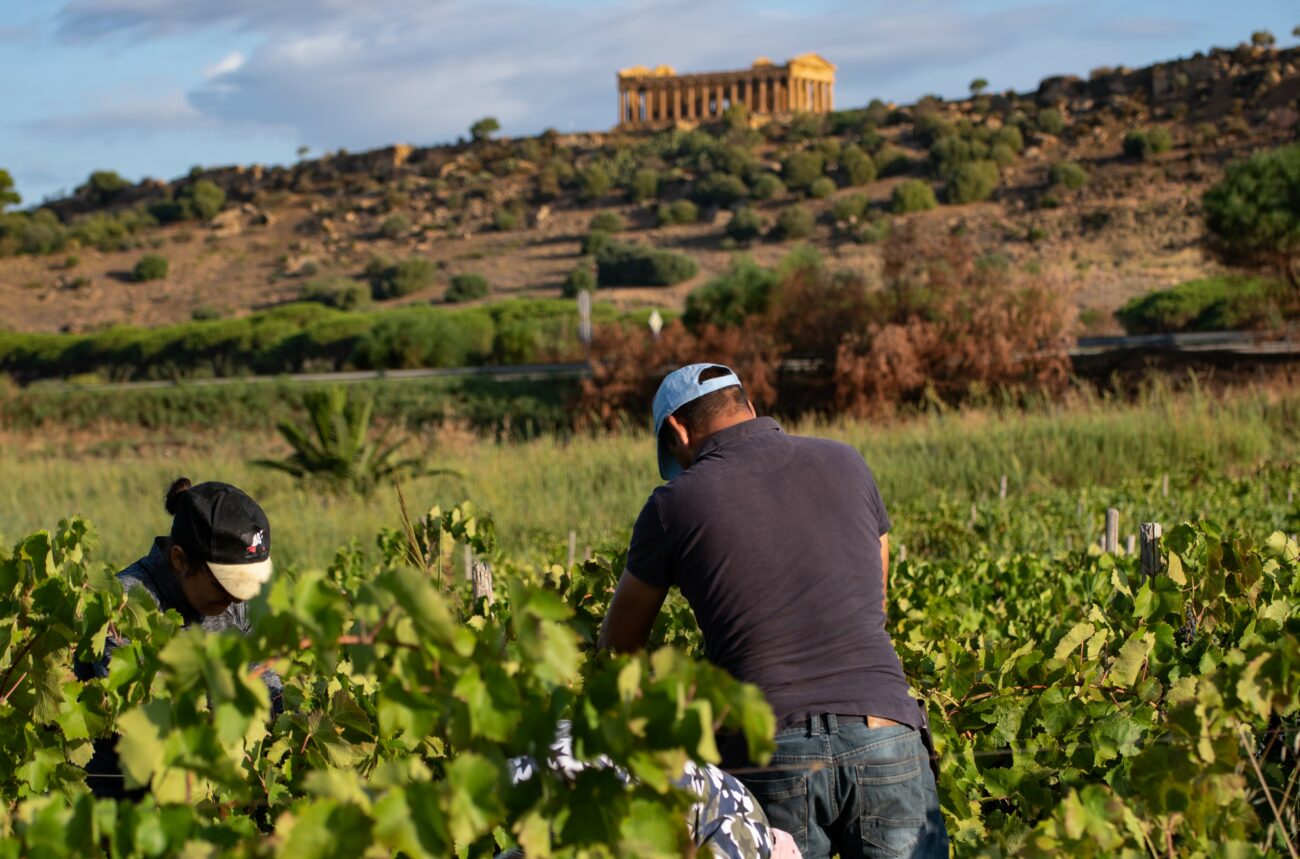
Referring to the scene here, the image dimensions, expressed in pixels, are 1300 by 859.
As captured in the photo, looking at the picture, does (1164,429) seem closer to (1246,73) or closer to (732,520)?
(732,520)

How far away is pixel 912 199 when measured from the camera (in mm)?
55812

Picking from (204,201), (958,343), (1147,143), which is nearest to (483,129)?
(204,201)

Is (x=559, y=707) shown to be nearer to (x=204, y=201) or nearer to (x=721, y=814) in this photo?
(x=721, y=814)

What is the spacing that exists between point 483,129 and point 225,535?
84.1 m

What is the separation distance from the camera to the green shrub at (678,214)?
60.6 meters

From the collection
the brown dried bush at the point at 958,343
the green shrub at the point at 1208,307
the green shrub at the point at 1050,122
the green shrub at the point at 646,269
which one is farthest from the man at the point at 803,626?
the green shrub at the point at 1050,122

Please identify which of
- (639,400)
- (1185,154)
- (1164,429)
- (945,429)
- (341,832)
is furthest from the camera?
(1185,154)

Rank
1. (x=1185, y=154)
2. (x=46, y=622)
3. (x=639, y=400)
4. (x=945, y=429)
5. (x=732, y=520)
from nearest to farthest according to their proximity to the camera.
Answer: (x=732, y=520) → (x=46, y=622) → (x=945, y=429) → (x=639, y=400) → (x=1185, y=154)

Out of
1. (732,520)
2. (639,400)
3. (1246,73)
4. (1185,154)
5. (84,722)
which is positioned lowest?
(639,400)

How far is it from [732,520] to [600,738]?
97cm

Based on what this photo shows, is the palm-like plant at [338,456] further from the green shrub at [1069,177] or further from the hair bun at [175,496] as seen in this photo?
the green shrub at [1069,177]

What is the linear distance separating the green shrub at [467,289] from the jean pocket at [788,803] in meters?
49.4

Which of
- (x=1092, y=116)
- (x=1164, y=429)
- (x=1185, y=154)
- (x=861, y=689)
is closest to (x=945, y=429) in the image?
(x=1164, y=429)

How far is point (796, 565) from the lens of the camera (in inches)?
104
